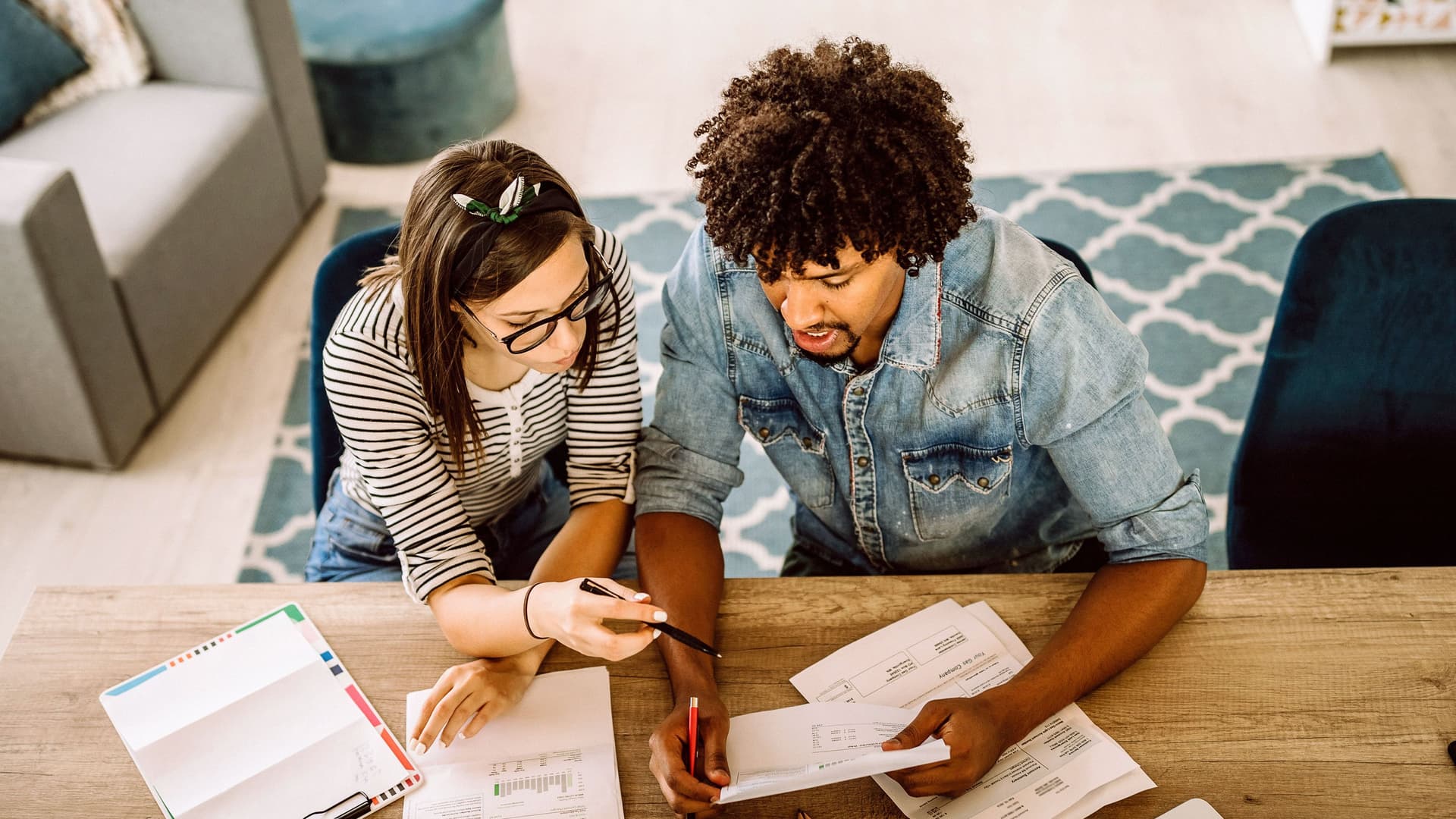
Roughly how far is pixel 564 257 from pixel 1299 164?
2704 mm

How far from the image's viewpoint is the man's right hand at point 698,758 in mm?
1201

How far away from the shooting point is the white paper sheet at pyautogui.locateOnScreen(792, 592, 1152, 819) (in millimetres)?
1204

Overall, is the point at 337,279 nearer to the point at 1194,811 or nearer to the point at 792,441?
the point at 792,441

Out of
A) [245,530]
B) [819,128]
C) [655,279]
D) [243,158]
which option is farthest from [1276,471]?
[243,158]

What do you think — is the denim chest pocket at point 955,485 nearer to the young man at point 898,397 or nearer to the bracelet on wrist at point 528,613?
the young man at point 898,397

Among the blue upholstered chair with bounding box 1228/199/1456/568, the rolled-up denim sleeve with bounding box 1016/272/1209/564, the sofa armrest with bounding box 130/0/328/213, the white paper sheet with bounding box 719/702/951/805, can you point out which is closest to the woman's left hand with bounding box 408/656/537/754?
the white paper sheet with bounding box 719/702/951/805

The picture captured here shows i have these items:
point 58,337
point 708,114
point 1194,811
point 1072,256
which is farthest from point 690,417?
point 708,114

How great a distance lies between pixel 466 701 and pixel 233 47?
2.38 m

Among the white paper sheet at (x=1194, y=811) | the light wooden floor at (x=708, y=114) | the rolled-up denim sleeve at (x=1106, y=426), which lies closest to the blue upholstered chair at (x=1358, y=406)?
the rolled-up denim sleeve at (x=1106, y=426)

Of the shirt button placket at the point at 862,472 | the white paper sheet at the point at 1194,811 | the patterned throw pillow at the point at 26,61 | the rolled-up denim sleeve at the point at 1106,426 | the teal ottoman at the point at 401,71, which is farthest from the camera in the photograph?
the teal ottoman at the point at 401,71

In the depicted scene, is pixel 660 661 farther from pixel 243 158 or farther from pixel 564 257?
pixel 243 158

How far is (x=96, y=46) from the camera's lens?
9.96 ft

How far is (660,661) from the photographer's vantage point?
4.50 feet

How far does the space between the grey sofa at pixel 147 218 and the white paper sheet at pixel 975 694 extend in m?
1.91
